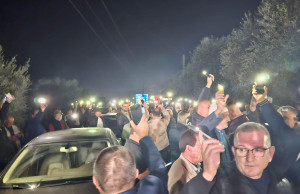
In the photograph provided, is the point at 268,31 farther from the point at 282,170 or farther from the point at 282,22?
the point at 282,170

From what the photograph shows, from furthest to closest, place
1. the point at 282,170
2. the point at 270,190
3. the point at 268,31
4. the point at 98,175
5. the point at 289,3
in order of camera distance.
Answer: the point at 268,31, the point at 289,3, the point at 282,170, the point at 270,190, the point at 98,175

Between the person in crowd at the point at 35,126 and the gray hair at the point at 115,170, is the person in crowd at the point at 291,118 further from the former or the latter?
the person in crowd at the point at 35,126

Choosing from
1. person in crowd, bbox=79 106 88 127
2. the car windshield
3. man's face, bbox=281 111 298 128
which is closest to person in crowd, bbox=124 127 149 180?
the car windshield

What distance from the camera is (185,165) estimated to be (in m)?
2.80

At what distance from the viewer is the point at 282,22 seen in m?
19.6

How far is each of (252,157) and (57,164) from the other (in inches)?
118

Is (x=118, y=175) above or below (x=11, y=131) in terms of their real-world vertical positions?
above

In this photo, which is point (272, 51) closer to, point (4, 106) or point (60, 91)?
point (4, 106)

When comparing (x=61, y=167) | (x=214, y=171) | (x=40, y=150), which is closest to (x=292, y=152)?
(x=214, y=171)

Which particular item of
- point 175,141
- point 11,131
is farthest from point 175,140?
point 11,131

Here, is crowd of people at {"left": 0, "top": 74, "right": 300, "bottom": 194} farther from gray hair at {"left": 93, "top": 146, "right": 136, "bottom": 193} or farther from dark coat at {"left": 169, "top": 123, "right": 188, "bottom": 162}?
dark coat at {"left": 169, "top": 123, "right": 188, "bottom": 162}

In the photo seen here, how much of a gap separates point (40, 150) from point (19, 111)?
16.4 metres

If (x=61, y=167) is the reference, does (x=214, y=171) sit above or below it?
above

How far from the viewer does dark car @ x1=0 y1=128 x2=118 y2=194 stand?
3379 mm
